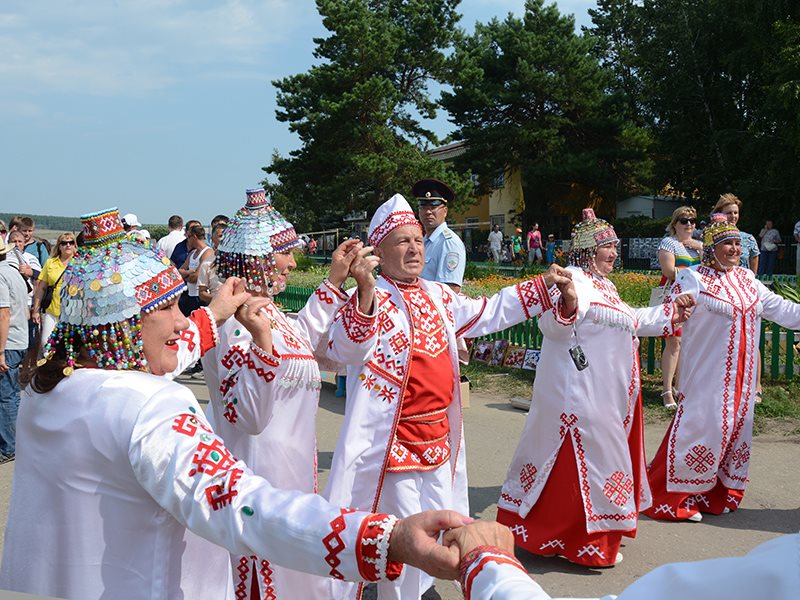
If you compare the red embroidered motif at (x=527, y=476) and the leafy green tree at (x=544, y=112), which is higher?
the leafy green tree at (x=544, y=112)

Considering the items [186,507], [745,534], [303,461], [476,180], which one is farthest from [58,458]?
[476,180]

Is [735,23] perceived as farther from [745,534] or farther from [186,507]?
[186,507]

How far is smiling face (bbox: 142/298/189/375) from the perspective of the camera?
2182 mm

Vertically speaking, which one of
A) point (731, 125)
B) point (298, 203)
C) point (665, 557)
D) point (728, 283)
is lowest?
point (665, 557)

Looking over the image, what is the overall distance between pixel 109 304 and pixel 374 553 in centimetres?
99

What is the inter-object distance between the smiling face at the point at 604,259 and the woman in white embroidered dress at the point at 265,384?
2002 mm

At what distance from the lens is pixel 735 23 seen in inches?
1148

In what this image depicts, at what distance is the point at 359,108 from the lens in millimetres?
29875

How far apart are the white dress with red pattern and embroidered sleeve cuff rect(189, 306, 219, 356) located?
0.54ft

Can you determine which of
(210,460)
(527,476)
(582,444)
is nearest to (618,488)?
(582,444)

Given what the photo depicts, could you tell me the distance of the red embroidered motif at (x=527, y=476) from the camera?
479 cm

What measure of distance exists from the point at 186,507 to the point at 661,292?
324 inches

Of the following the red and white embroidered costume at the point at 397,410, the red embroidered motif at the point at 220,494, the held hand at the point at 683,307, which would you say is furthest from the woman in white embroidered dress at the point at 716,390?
the red embroidered motif at the point at 220,494

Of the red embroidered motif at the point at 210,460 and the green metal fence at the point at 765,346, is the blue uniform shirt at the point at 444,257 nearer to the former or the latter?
the green metal fence at the point at 765,346
